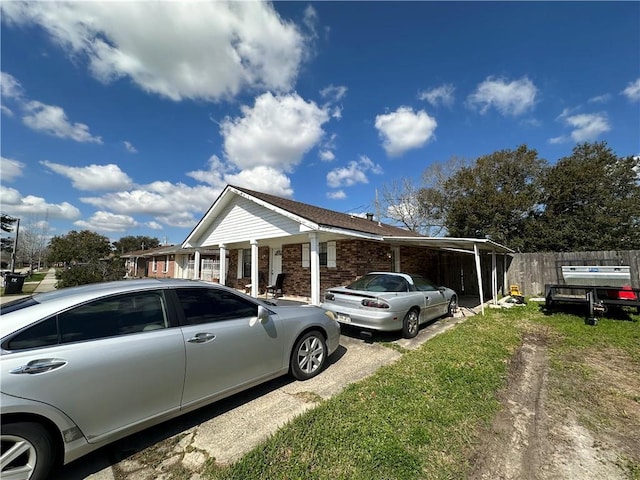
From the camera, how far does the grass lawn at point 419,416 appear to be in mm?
2369

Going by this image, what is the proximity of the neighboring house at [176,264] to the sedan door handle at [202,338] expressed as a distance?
15.3 meters

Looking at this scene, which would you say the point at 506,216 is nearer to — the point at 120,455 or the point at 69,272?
the point at 120,455

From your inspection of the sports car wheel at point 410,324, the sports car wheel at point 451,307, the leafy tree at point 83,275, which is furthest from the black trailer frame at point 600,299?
the leafy tree at point 83,275

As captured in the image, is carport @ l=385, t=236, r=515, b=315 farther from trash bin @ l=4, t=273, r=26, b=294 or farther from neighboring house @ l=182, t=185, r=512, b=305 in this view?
trash bin @ l=4, t=273, r=26, b=294

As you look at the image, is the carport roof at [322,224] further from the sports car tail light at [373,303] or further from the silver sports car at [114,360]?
the silver sports car at [114,360]

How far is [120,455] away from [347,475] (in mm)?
2066

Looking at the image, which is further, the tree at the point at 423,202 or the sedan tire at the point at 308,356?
the tree at the point at 423,202

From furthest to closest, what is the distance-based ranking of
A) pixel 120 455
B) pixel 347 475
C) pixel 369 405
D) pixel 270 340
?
pixel 270 340
pixel 369 405
pixel 120 455
pixel 347 475

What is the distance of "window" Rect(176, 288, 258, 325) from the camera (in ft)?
9.88

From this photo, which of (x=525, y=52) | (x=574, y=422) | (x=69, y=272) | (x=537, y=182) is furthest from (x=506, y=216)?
(x=69, y=272)

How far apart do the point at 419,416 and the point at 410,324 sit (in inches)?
131

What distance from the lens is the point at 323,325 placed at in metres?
4.34

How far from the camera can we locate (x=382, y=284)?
6449 mm

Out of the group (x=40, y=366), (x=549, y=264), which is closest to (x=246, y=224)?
(x=40, y=366)
